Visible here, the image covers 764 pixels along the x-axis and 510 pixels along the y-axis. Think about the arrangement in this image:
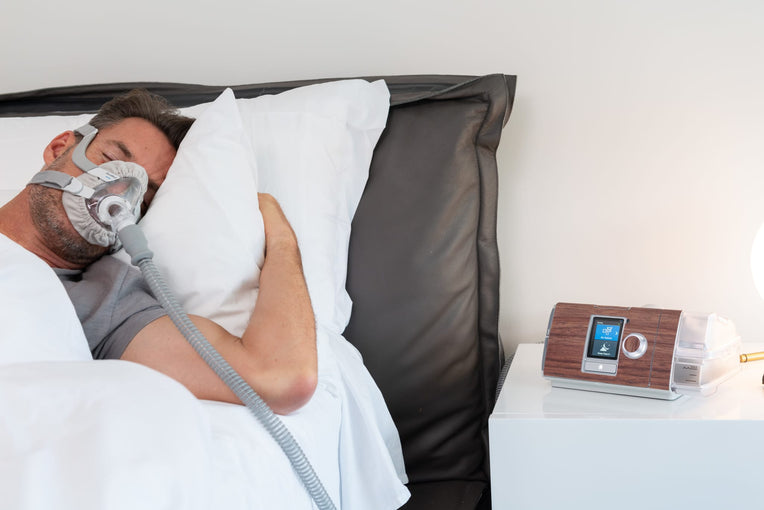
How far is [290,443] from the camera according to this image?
0.89m

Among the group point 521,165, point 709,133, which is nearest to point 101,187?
point 521,165

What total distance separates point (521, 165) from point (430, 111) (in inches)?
9.5

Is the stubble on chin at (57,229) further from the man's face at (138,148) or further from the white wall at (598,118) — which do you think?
the white wall at (598,118)

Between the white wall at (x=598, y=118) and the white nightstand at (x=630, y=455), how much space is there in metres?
0.49

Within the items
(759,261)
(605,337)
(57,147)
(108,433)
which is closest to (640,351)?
(605,337)

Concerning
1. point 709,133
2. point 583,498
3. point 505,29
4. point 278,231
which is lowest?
point 583,498

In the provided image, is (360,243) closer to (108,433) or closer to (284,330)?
(284,330)

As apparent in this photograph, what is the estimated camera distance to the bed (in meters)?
1.14

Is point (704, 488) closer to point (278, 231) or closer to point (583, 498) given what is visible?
point (583, 498)

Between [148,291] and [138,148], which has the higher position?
[138,148]

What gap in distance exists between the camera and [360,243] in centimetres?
143

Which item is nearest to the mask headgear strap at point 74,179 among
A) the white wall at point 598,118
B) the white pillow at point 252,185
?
the white pillow at point 252,185

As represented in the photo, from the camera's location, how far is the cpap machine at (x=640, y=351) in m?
1.05

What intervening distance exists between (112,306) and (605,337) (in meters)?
0.75
